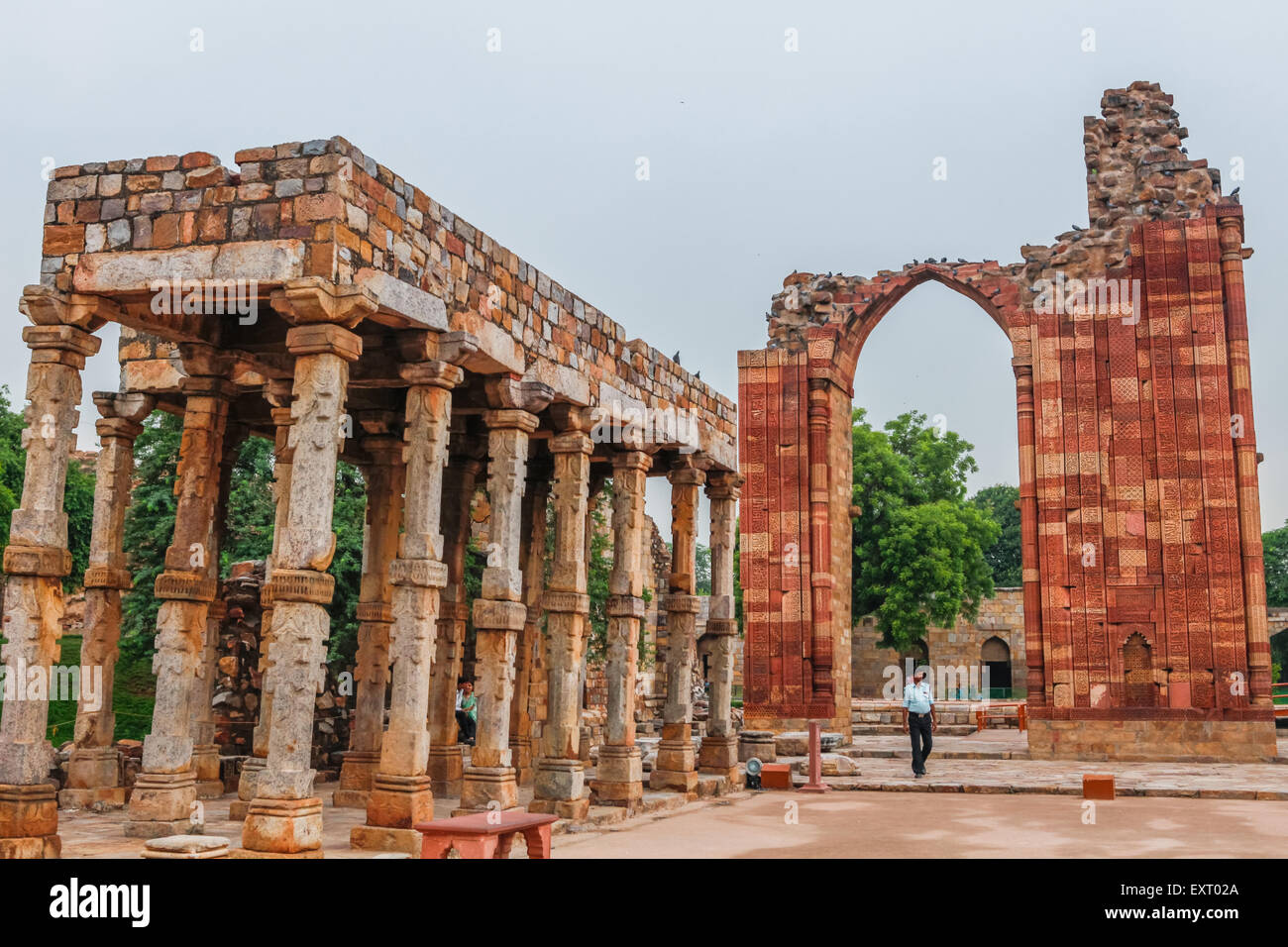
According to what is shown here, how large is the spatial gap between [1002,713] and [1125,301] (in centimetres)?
1240

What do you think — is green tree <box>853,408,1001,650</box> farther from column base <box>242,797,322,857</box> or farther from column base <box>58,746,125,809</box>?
column base <box>242,797,322,857</box>

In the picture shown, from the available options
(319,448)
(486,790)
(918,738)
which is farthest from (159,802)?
(918,738)

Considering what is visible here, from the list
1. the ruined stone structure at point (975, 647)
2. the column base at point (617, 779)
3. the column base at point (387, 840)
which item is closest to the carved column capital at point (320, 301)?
the column base at point (387, 840)

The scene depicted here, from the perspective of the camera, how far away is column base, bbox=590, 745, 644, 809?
1184 centimetres

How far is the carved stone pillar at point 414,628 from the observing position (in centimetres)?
850

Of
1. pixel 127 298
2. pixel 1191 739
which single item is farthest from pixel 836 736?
pixel 127 298

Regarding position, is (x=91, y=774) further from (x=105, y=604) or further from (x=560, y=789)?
(x=560, y=789)

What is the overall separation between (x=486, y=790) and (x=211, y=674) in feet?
10.6

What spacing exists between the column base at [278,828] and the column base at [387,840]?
0.92 meters

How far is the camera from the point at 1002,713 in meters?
29.0

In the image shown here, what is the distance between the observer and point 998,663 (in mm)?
40750

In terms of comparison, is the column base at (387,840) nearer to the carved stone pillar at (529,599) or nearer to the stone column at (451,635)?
the stone column at (451,635)

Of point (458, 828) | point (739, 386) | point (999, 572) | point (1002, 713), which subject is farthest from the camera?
point (999, 572)

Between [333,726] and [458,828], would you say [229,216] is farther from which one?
[333,726]
